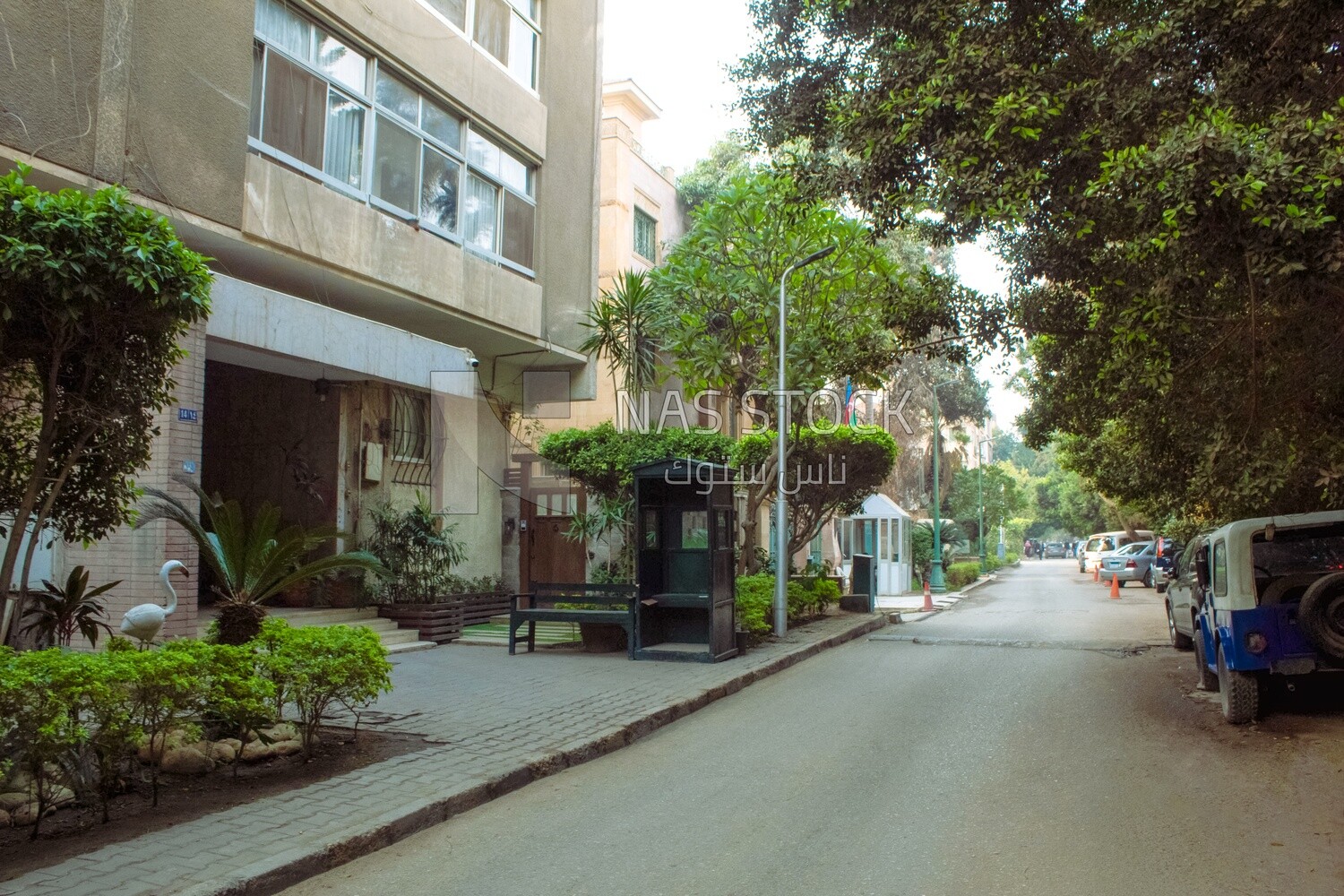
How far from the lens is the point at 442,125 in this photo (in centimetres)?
1591

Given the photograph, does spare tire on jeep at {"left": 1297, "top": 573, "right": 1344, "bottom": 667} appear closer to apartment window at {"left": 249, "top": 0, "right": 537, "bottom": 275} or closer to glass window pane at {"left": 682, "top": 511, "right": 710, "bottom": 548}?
glass window pane at {"left": 682, "top": 511, "right": 710, "bottom": 548}

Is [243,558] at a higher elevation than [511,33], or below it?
below

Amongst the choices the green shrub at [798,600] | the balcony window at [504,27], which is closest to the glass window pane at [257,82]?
the balcony window at [504,27]

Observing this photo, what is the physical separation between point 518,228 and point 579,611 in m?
7.48

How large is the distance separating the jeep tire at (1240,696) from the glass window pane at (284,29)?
40.4ft

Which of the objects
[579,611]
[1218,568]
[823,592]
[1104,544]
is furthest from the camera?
[1104,544]

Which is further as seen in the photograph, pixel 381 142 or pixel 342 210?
pixel 381 142

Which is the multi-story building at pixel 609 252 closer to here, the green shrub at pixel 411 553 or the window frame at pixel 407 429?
the window frame at pixel 407 429

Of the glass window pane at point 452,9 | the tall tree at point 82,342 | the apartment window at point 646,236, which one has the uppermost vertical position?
the apartment window at point 646,236

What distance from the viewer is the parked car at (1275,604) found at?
8195mm

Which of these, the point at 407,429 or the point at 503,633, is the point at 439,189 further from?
the point at 503,633

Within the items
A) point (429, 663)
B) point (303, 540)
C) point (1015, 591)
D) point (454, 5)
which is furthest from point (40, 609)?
point (1015, 591)

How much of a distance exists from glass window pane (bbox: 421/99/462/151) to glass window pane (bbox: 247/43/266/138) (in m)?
3.08

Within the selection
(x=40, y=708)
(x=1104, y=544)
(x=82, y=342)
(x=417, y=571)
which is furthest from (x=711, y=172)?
(x=40, y=708)
